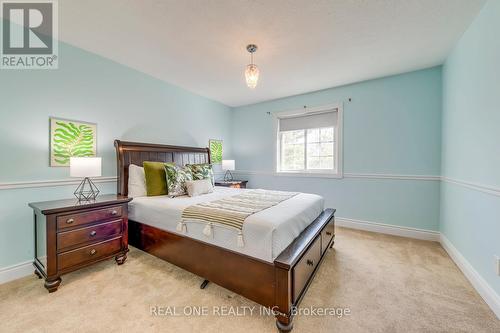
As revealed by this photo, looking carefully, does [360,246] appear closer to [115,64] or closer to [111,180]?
[111,180]

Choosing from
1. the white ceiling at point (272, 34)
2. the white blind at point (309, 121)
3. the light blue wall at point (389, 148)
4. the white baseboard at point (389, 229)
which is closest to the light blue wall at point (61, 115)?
the white ceiling at point (272, 34)

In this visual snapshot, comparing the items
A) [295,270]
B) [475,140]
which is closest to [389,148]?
[475,140]

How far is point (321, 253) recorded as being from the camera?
7.12ft

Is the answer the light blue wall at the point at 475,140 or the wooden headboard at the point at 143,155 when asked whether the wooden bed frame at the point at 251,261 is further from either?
the light blue wall at the point at 475,140

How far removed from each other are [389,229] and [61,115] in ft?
15.9

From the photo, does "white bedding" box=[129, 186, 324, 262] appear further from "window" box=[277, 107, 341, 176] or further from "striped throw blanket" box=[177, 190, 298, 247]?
"window" box=[277, 107, 341, 176]

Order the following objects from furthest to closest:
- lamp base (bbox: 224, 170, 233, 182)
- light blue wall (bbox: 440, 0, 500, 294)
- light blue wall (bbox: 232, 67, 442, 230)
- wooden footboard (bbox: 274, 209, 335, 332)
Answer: lamp base (bbox: 224, 170, 233, 182)
light blue wall (bbox: 232, 67, 442, 230)
light blue wall (bbox: 440, 0, 500, 294)
wooden footboard (bbox: 274, 209, 335, 332)

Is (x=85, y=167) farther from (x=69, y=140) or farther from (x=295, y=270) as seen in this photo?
(x=295, y=270)

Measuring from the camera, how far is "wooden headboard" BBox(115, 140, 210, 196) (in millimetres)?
2715

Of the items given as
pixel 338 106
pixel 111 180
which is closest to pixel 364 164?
pixel 338 106

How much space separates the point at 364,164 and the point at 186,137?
3.31 metres

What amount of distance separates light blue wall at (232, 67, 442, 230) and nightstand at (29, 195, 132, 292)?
3.14 metres

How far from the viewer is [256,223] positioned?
5.09ft

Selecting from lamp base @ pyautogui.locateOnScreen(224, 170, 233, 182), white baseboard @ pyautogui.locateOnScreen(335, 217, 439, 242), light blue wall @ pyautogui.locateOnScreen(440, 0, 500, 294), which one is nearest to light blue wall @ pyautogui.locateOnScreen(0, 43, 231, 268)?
lamp base @ pyautogui.locateOnScreen(224, 170, 233, 182)
